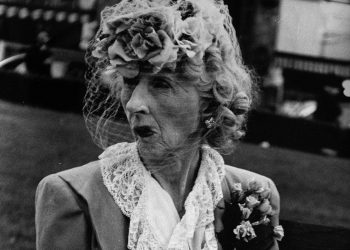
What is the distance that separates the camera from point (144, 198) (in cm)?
210

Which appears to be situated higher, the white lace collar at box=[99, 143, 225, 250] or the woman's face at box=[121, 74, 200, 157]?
the woman's face at box=[121, 74, 200, 157]

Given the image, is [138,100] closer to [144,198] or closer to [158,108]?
[158,108]

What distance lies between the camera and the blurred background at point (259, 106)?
4.57 metres

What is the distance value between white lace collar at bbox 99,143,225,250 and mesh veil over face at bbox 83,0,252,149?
0.63ft

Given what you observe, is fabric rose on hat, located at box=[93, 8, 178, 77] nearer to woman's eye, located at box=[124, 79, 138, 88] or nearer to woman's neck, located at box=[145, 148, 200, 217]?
woman's eye, located at box=[124, 79, 138, 88]

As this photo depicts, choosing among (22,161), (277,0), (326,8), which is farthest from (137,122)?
(326,8)

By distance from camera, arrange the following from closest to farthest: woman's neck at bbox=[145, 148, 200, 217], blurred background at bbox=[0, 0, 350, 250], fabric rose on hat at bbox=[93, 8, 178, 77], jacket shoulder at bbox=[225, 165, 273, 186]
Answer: fabric rose on hat at bbox=[93, 8, 178, 77], woman's neck at bbox=[145, 148, 200, 217], jacket shoulder at bbox=[225, 165, 273, 186], blurred background at bbox=[0, 0, 350, 250]

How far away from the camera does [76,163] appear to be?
431 centimetres

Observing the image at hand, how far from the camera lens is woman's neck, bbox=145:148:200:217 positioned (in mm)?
2136

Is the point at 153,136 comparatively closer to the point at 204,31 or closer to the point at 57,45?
the point at 204,31

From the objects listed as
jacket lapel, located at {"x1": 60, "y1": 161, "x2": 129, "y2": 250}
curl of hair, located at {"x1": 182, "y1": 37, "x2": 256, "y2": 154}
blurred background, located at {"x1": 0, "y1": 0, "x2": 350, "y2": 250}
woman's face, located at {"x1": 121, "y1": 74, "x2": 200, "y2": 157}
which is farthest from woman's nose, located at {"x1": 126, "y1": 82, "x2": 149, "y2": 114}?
blurred background, located at {"x1": 0, "y1": 0, "x2": 350, "y2": 250}

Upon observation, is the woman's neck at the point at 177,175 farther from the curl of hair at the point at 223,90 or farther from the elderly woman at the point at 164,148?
the curl of hair at the point at 223,90

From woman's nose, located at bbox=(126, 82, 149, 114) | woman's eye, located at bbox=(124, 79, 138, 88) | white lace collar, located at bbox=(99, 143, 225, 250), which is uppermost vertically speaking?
woman's eye, located at bbox=(124, 79, 138, 88)

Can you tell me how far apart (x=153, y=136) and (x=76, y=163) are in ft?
7.80
